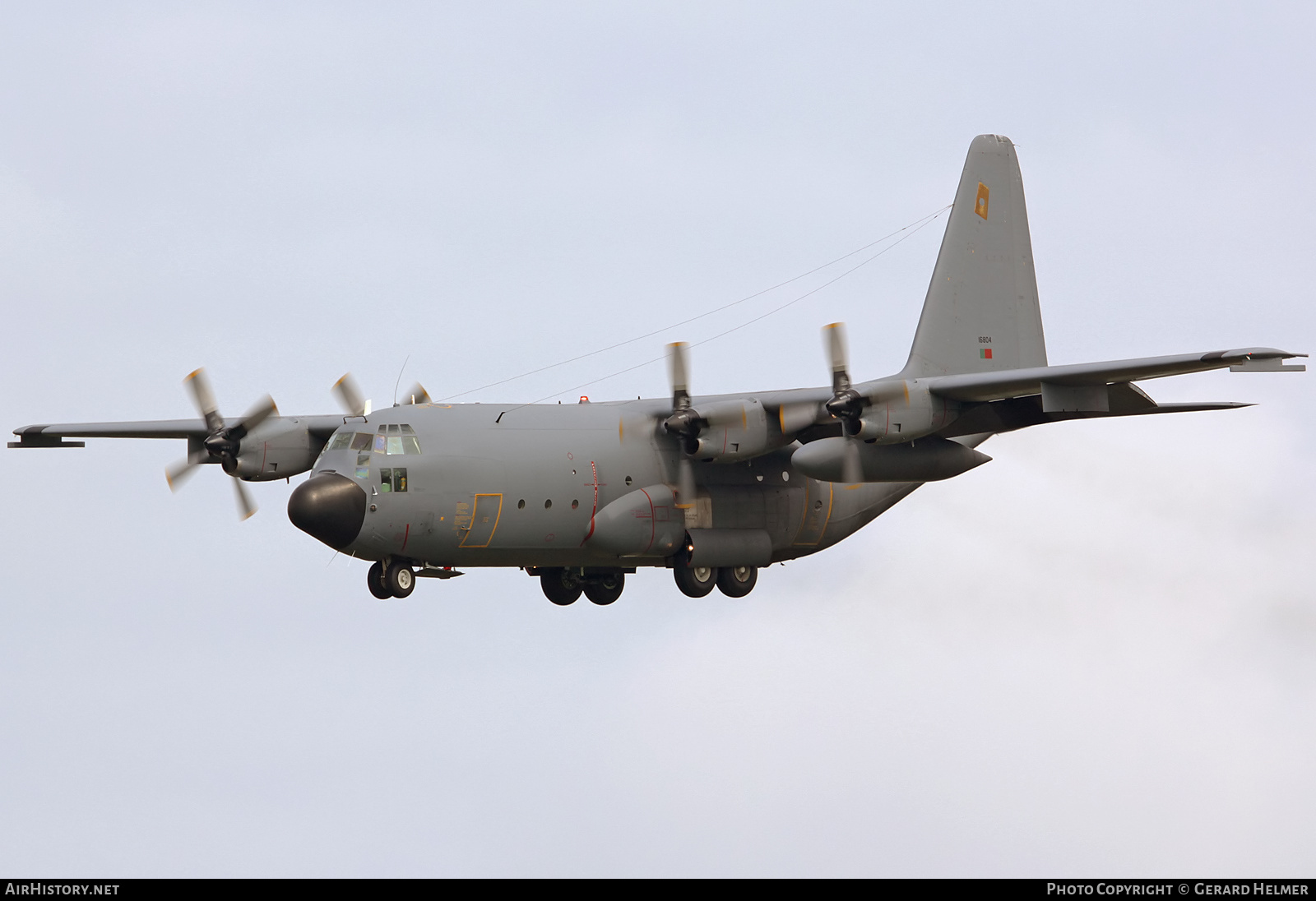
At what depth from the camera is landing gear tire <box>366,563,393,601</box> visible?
25.9m

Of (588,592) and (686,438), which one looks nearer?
(686,438)

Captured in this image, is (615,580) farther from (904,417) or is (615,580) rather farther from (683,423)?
(904,417)

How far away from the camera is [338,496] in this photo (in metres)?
24.8

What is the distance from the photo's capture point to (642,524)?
27094mm

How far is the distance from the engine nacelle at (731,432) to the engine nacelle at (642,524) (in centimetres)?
104

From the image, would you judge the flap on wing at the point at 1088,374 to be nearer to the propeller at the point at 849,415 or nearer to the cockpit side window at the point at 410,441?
the propeller at the point at 849,415

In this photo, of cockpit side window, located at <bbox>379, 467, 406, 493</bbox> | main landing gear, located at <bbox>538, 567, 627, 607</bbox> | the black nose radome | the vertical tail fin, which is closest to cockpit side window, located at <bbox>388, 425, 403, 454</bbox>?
cockpit side window, located at <bbox>379, 467, 406, 493</bbox>

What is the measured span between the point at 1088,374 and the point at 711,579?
275 inches

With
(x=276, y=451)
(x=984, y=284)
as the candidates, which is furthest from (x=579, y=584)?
(x=984, y=284)

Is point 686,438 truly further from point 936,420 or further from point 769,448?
point 936,420
